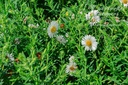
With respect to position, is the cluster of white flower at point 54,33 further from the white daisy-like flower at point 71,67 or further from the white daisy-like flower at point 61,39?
the white daisy-like flower at point 71,67

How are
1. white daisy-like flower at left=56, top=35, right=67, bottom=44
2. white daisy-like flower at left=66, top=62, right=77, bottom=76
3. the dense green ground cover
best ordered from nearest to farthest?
the dense green ground cover → white daisy-like flower at left=66, top=62, right=77, bottom=76 → white daisy-like flower at left=56, top=35, right=67, bottom=44

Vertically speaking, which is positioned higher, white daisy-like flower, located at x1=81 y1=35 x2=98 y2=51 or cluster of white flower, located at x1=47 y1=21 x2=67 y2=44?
cluster of white flower, located at x1=47 y1=21 x2=67 y2=44

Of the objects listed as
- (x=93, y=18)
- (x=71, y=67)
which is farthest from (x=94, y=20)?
(x=71, y=67)

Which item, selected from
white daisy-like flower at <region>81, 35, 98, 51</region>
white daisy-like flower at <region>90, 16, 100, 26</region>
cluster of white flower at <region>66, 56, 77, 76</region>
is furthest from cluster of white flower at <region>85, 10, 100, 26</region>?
cluster of white flower at <region>66, 56, 77, 76</region>

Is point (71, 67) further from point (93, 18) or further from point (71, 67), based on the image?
point (93, 18)

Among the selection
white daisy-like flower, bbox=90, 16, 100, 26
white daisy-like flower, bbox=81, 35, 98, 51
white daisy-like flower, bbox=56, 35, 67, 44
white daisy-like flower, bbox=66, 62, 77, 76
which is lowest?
white daisy-like flower, bbox=66, 62, 77, 76

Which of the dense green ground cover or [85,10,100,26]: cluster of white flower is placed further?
[85,10,100,26]: cluster of white flower

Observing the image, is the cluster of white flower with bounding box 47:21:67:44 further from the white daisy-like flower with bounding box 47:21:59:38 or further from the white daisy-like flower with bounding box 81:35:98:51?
the white daisy-like flower with bounding box 81:35:98:51

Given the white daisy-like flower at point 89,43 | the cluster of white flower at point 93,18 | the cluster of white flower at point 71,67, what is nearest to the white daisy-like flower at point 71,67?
the cluster of white flower at point 71,67
